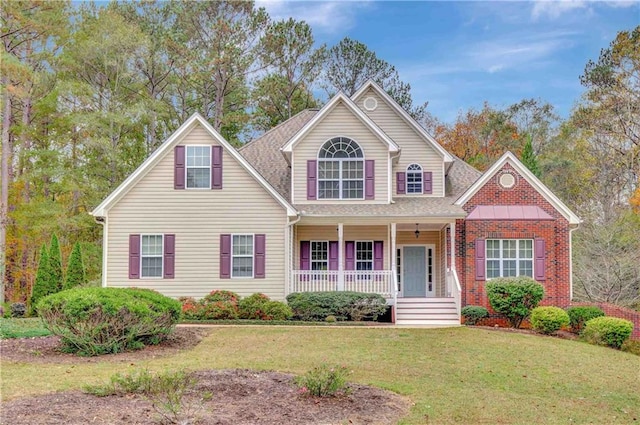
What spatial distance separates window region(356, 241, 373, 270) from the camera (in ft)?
68.7

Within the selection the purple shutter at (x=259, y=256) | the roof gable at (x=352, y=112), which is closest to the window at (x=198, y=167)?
the purple shutter at (x=259, y=256)

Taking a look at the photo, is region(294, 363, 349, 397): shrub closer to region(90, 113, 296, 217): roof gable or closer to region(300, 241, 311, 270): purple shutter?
region(90, 113, 296, 217): roof gable

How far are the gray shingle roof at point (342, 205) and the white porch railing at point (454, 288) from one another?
195cm

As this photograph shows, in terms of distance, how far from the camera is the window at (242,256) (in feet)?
62.7

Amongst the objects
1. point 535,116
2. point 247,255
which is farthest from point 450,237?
point 535,116

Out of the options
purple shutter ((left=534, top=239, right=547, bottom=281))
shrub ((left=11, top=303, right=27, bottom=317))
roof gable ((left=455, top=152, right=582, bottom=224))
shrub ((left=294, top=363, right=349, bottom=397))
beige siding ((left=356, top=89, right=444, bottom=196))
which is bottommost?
shrub ((left=11, top=303, right=27, bottom=317))

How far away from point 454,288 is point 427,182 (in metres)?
4.38

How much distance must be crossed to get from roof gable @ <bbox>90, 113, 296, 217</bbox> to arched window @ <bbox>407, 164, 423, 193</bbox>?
4.99m

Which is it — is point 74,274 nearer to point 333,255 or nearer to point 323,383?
point 333,255

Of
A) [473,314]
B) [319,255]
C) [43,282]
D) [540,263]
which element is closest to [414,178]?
[319,255]

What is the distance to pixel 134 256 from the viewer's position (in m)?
19.1

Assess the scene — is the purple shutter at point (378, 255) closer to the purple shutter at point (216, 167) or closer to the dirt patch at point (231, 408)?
the purple shutter at point (216, 167)

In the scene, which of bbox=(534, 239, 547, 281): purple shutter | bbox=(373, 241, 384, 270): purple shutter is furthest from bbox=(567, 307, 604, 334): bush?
bbox=(373, 241, 384, 270): purple shutter

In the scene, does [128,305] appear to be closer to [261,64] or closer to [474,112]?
[261,64]
